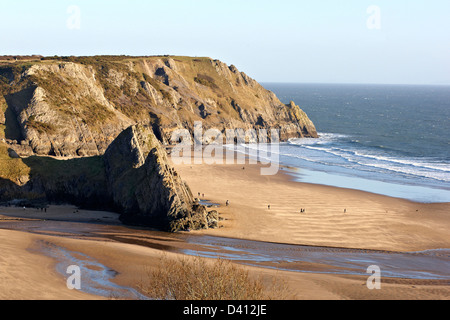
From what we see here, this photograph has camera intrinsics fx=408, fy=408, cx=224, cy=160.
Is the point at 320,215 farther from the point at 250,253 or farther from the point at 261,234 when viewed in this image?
the point at 250,253

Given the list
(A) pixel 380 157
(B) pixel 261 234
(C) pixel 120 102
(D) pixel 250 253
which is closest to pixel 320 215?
(B) pixel 261 234

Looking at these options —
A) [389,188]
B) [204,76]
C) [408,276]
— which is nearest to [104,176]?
[408,276]

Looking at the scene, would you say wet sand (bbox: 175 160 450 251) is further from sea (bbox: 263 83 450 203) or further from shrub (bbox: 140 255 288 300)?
shrub (bbox: 140 255 288 300)

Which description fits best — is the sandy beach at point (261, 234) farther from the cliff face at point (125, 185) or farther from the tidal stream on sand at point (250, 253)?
the cliff face at point (125, 185)

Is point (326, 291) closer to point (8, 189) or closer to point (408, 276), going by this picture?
point (408, 276)

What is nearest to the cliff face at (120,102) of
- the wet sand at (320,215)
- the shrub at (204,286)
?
the wet sand at (320,215)
